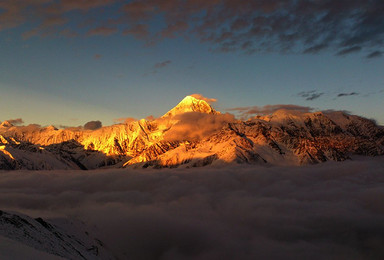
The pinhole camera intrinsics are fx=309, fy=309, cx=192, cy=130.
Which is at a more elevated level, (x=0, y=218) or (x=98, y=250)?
(x=0, y=218)

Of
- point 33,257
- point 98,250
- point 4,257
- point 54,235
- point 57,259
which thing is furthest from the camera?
point 98,250

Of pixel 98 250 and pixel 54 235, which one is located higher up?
pixel 54 235

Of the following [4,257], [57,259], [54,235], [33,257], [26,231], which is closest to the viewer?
[4,257]

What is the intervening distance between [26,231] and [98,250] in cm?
7462

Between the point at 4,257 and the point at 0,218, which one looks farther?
the point at 0,218

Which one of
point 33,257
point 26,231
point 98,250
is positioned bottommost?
point 98,250

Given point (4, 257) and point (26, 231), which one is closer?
point (4, 257)

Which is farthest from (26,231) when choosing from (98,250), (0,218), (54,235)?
(98,250)

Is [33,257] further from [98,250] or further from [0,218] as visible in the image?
[98,250]

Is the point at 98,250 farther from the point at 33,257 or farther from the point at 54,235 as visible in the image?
the point at 33,257

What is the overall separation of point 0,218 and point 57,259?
85.3m

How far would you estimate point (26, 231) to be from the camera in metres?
120

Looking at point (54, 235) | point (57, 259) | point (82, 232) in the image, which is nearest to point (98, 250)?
point (82, 232)

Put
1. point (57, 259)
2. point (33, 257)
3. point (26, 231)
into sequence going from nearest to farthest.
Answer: point (33, 257) → point (57, 259) → point (26, 231)
